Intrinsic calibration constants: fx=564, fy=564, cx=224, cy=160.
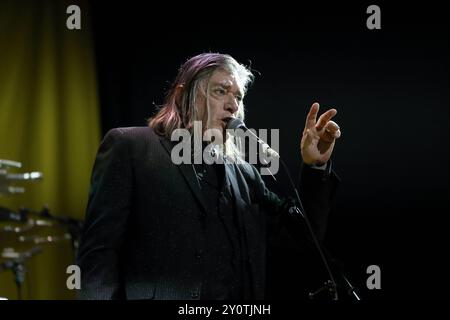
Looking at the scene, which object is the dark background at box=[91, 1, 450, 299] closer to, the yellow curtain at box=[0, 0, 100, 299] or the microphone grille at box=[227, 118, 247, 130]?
the yellow curtain at box=[0, 0, 100, 299]

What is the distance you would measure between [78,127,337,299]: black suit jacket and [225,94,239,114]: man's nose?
243 millimetres

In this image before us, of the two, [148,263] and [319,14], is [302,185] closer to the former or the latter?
[148,263]

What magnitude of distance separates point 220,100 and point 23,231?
120 cm

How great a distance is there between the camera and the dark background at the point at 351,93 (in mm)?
2598

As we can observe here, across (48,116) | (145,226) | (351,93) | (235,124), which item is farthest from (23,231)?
(351,93)

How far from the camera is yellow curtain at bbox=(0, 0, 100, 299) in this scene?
8.61 ft

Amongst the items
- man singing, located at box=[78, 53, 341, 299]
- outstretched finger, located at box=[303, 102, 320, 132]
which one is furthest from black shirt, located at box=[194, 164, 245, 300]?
outstretched finger, located at box=[303, 102, 320, 132]

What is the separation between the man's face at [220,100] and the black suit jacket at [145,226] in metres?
0.18

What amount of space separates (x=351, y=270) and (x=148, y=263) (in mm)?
1398

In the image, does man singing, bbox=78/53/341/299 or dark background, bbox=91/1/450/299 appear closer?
man singing, bbox=78/53/341/299

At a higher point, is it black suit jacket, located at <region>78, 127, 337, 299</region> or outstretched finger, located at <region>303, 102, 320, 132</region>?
outstretched finger, located at <region>303, 102, 320, 132</region>

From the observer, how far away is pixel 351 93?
2.60 m

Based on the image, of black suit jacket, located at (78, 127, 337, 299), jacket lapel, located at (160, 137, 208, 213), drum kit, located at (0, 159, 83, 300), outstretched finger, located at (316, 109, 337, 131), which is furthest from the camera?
drum kit, located at (0, 159, 83, 300)

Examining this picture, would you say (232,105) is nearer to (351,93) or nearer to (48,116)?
(351,93)
